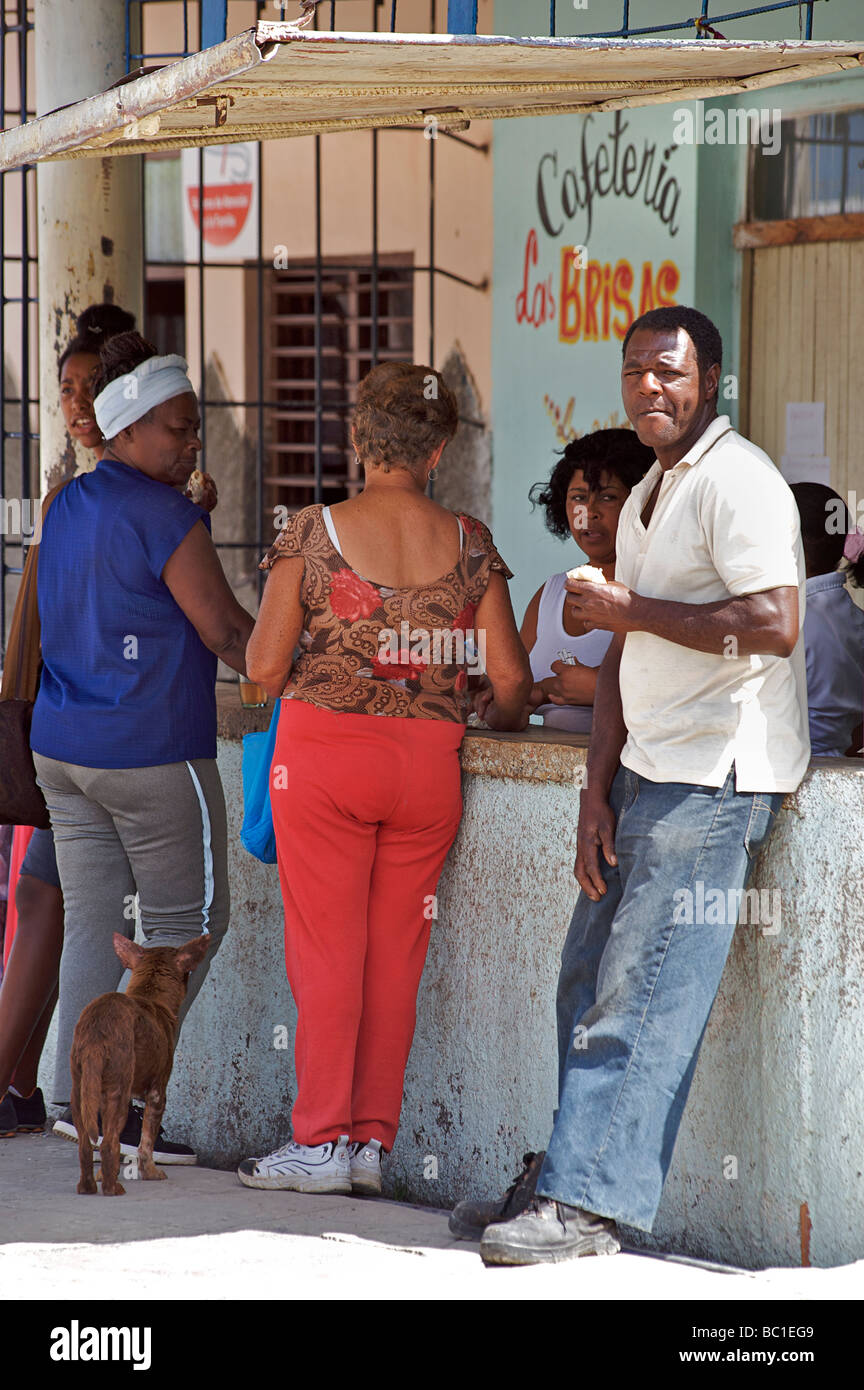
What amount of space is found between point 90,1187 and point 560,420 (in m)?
4.28

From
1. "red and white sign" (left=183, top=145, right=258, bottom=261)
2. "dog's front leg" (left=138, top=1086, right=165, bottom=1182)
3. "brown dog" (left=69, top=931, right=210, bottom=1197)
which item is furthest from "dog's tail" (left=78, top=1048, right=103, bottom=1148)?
"red and white sign" (left=183, top=145, right=258, bottom=261)

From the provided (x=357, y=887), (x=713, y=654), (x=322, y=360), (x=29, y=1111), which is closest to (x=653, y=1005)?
(x=713, y=654)

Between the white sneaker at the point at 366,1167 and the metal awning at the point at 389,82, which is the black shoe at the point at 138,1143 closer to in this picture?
the white sneaker at the point at 366,1167

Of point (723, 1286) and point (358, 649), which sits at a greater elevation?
point (358, 649)

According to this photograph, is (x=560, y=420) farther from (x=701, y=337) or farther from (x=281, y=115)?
(x=701, y=337)

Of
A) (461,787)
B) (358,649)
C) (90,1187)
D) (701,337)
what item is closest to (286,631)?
(358,649)

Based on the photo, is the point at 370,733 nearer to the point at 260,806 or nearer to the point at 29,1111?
the point at 260,806

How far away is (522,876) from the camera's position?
394 cm

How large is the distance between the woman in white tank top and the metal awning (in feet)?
2.81

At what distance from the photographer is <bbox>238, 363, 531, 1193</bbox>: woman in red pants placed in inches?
149

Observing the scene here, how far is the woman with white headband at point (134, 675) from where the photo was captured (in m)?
4.10

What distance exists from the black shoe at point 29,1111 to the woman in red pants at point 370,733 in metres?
1.10

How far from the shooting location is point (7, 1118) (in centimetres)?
483

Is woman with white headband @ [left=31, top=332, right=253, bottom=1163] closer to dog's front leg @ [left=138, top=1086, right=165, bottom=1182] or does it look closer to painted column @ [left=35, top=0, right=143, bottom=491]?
dog's front leg @ [left=138, top=1086, right=165, bottom=1182]
